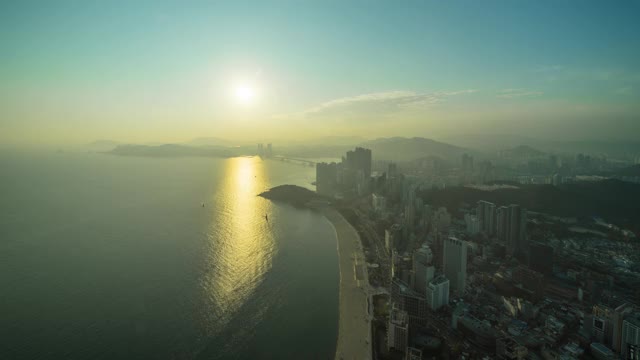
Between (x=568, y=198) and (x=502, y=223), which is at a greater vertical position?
(x=568, y=198)

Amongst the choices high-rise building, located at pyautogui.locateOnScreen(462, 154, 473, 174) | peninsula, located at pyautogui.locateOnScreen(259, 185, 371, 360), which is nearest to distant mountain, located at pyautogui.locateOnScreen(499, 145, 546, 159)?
high-rise building, located at pyautogui.locateOnScreen(462, 154, 473, 174)

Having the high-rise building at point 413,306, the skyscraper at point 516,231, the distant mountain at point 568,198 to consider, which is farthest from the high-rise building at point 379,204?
the high-rise building at point 413,306

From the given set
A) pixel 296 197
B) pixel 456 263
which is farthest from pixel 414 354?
pixel 296 197

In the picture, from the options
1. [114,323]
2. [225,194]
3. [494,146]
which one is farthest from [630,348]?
[494,146]

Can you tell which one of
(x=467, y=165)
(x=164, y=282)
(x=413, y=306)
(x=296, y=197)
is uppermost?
(x=467, y=165)

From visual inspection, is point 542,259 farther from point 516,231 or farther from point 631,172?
point 631,172

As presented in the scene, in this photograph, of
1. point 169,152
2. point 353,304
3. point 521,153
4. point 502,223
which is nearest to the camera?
point 353,304

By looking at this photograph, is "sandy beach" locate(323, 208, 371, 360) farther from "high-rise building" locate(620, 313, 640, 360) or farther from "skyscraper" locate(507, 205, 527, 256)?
"skyscraper" locate(507, 205, 527, 256)
